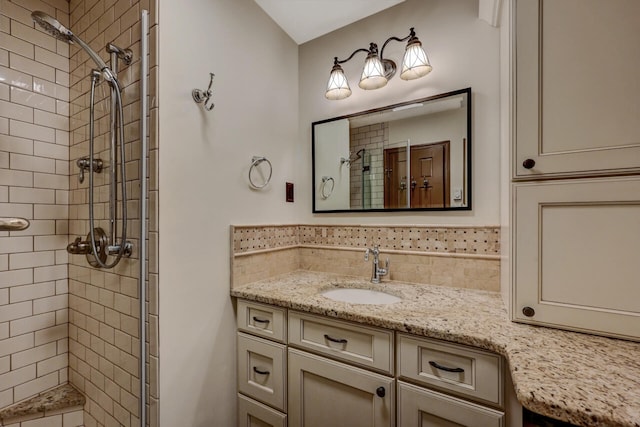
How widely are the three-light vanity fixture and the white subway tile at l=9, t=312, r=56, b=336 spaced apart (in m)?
2.03

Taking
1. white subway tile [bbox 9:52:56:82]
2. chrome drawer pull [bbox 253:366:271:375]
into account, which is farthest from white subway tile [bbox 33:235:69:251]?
chrome drawer pull [bbox 253:366:271:375]

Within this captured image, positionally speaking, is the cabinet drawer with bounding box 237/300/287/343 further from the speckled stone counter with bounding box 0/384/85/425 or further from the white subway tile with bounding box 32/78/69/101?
the white subway tile with bounding box 32/78/69/101

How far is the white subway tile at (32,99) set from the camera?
1.42 m

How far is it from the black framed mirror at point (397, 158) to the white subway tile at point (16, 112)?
1538 mm

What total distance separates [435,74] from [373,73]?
1.11 ft

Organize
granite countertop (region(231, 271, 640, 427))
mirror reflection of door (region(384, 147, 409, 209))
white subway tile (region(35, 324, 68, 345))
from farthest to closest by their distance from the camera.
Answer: mirror reflection of door (region(384, 147, 409, 209)), white subway tile (region(35, 324, 68, 345)), granite countertop (region(231, 271, 640, 427))

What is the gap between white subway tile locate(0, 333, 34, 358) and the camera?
54.7 inches

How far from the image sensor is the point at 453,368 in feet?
3.08

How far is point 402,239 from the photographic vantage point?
1635 millimetres

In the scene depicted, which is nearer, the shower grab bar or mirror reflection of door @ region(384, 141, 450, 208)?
the shower grab bar

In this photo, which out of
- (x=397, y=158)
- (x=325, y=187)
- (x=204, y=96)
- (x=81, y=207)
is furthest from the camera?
(x=325, y=187)

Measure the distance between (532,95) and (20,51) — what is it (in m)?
2.31

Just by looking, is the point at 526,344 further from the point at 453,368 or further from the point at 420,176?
the point at 420,176

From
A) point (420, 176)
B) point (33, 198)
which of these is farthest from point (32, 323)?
point (420, 176)
